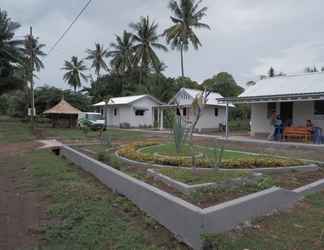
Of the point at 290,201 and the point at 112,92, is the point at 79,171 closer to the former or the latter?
the point at 290,201

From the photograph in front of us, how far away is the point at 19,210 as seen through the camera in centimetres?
473

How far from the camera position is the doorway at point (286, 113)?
15430mm

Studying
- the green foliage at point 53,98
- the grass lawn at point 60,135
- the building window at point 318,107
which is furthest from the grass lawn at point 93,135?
the green foliage at point 53,98

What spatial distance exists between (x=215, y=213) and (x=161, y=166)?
3.43m

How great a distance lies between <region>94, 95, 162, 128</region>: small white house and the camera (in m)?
28.8

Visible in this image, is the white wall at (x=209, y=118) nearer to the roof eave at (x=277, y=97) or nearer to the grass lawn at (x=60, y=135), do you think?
the grass lawn at (x=60, y=135)

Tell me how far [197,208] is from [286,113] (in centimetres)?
1401

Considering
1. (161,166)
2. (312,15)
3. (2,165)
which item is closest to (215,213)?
(161,166)

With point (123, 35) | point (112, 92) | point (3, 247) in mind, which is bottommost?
point (3, 247)

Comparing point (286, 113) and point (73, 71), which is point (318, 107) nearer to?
point (286, 113)

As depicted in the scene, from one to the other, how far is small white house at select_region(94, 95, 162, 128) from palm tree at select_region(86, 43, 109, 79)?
52.5ft

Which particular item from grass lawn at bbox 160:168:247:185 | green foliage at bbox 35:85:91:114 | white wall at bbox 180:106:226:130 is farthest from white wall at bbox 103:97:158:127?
grass lawn at bbox 160:168:247:185

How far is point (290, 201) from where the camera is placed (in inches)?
182

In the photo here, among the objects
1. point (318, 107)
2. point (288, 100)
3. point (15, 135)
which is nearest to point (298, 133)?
point (288, 100)
